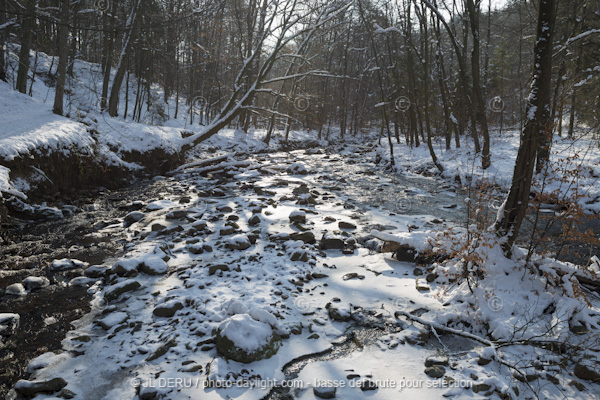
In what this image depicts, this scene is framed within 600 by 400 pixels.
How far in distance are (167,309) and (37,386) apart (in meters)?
1.29

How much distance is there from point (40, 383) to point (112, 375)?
50 cm

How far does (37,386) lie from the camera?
8.69 ft

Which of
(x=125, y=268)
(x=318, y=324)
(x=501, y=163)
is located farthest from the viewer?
(x=501, y=163)

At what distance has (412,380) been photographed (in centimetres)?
292

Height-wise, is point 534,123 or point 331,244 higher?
point 534,123

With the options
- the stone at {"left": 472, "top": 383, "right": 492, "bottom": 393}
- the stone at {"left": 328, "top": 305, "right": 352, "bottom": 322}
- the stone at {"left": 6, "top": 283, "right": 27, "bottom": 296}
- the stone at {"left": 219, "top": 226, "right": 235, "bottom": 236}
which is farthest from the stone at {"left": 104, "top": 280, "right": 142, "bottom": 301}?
the stone at {"left": 472, "top": 383, "right": 492, "bottom": 393}

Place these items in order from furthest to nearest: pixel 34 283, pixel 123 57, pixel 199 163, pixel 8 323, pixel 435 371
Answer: pixel 123 57, pixel 199 163, pixel 34 283, pixel 8 323, pixel 435 371

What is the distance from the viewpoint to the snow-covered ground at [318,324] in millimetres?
2848

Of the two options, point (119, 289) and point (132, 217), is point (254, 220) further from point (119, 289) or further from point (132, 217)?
point (119, 289)

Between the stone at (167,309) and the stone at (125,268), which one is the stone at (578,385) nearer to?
the stone at (167,309)

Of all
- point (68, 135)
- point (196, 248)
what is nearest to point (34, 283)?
point (196, 248)

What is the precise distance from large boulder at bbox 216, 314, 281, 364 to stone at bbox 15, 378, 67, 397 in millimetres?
1279

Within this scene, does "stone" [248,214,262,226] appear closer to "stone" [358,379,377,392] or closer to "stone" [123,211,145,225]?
"stone" [123,211,145,225]

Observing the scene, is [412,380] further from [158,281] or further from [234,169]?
[234,169]
